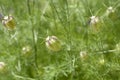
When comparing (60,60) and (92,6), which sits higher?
(92,6)

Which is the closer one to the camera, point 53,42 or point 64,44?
point 53,42

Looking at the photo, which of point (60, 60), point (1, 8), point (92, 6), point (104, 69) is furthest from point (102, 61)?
point (1, 8)

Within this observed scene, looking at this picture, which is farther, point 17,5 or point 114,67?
point 17,5

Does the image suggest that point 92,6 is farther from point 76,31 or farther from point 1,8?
point 1,8

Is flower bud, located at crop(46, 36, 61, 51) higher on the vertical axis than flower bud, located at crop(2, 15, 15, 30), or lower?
lower

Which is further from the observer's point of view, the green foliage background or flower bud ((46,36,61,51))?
the green foliage background

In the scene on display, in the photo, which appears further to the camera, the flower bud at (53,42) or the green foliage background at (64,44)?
the green foliage background at (64,44)

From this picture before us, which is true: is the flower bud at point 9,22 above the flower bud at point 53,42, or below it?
above

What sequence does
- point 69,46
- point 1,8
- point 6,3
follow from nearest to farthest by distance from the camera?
1. point 69,46
2. point 1,8
3. point 6,3
